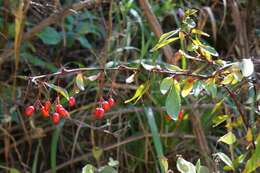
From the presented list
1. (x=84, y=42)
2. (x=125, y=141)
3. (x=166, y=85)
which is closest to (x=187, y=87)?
(x=166, y=85)

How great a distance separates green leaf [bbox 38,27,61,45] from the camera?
2.08 m

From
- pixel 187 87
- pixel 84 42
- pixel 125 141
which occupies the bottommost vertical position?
pixel 125 141

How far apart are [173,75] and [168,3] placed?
1.08 m

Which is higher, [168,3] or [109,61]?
[168,3]

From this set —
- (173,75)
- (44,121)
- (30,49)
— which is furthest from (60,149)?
(173,75)

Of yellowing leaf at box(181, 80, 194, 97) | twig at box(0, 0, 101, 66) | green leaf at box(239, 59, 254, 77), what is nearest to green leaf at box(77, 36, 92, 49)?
twig at box(0, 0, 101, 66)

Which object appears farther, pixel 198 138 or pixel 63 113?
pixel 198 138

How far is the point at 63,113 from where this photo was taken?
119 centimetres

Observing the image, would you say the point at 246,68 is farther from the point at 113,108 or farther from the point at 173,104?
the point at 113,108

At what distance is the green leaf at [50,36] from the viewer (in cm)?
208

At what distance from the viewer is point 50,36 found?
6.95 feet

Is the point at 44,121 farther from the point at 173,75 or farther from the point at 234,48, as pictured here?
the point at 173,75

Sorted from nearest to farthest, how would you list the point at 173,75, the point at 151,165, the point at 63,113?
the point at 173,75, the point at 63,113, the point at 151,165

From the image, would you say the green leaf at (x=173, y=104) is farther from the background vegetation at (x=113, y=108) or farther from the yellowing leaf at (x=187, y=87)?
the background vegetation at (x=113, y=108)
